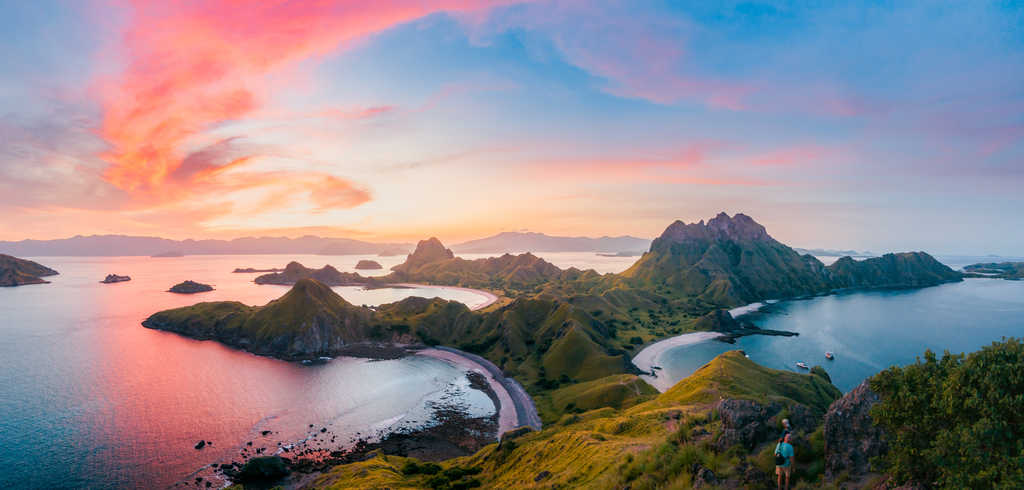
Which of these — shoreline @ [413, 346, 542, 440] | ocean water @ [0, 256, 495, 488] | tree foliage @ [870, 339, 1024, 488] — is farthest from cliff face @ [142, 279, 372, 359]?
tree foliage @ [870, 339, 1024, 488]

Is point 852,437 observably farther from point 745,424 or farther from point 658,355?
point 658,355

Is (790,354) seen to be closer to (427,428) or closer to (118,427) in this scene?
(427,428)

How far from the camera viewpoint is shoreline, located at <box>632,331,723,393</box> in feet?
444

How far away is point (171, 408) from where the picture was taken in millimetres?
108312

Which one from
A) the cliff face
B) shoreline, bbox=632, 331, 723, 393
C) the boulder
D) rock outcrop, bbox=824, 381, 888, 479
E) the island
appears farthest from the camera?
the cliff face

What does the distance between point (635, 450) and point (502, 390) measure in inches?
3444

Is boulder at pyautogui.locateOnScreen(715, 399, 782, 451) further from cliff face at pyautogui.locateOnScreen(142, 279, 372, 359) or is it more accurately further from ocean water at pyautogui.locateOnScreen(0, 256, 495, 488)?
cliff face at pyautogui.locateOnScreen(142, 279, 372, 359)

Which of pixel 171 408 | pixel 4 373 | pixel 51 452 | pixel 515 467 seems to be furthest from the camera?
pixel 4 373

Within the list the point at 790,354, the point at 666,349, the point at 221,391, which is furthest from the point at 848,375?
the point at 221,391

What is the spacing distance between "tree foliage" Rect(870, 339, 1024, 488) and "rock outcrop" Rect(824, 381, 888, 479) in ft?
9.01

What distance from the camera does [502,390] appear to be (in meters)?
124

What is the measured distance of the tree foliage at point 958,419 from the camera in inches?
617

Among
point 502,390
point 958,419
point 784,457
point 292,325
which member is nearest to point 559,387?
point 502,390

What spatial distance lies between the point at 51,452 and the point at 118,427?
12270mm
